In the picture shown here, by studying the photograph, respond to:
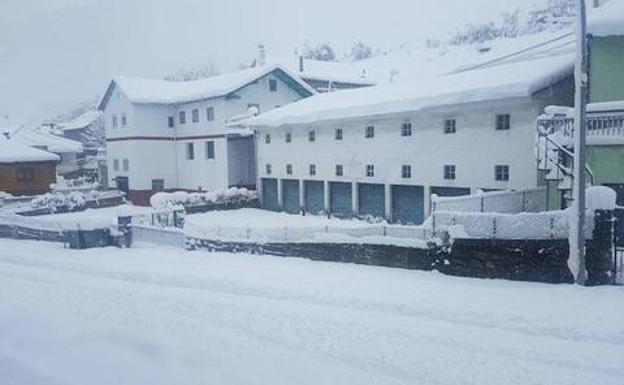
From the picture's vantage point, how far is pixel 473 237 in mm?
15023

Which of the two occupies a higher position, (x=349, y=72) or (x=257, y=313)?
(x=349, y=72)

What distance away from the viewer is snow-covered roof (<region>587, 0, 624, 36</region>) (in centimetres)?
1803

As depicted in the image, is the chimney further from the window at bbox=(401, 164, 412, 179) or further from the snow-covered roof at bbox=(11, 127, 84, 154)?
the window at bbox=(401, 164, 412, 179)

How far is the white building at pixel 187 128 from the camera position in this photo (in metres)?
42.1

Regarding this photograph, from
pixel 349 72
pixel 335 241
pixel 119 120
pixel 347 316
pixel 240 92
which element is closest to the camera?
pixel 347 316

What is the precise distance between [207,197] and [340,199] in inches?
397

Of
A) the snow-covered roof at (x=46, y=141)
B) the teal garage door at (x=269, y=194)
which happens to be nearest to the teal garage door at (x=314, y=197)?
the teal garage door at (x=269, y=194)

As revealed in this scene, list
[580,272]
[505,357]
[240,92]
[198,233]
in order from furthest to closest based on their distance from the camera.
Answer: [240,92] → [198,233] → [580,272] → [505,357]

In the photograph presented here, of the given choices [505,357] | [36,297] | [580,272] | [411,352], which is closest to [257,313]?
[411,352]

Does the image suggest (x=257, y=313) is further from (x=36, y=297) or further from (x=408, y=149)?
(x=408, y=149)

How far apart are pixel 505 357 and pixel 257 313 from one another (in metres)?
5.45

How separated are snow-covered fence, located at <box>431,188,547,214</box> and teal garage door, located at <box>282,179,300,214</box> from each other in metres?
17.6

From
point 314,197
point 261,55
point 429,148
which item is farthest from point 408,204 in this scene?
point 261,55

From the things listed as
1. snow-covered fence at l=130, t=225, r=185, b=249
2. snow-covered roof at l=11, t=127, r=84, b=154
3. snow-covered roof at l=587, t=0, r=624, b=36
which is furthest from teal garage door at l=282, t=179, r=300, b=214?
snow-covered roof at l=11, t=127, r=84, b=154
